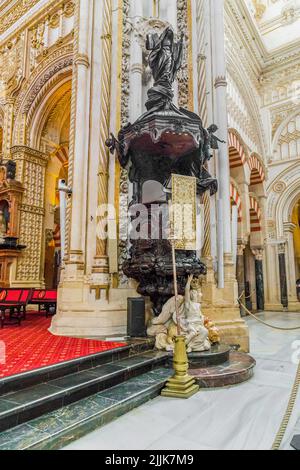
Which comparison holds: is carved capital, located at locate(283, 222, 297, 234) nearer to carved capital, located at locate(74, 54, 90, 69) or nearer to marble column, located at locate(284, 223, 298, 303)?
marble column, located at locate(284, 223, 298, 303)

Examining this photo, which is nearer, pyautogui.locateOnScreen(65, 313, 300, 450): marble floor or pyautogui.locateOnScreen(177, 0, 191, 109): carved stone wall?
pyautogui.locateOnScreen(65, 313, 300, 450): marble floor

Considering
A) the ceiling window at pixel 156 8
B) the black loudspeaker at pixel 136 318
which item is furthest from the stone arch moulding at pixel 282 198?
the black loudspeaker at pixel 136 318

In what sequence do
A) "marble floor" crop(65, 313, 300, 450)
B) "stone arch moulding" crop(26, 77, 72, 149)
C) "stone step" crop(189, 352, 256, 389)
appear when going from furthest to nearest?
"stone arch moulding" crop(26, 77, 72, 149)
"stone step" crop(189, 352, 256, 389)
"marble floor" crop(65, 313, 300, 450)

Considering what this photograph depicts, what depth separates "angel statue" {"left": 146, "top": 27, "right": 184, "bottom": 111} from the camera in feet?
15.4

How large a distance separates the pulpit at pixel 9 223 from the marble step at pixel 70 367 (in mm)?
5005

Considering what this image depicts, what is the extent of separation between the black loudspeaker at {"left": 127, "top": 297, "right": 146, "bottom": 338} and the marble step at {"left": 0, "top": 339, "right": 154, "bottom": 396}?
0.26m

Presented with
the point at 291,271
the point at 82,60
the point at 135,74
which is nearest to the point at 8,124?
the point at 82,60

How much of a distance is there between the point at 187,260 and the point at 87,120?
2957mm

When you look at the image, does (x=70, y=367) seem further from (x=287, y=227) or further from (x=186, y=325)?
(x=287, y=227)

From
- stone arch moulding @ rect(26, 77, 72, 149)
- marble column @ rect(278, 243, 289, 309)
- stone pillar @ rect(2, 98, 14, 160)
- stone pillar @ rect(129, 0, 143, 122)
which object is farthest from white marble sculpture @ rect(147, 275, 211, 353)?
marble column @ rect(278, 243, 289, 309)

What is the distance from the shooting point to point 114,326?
4.75 m

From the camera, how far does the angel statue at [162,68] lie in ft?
15.4

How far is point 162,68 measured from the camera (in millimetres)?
4777
